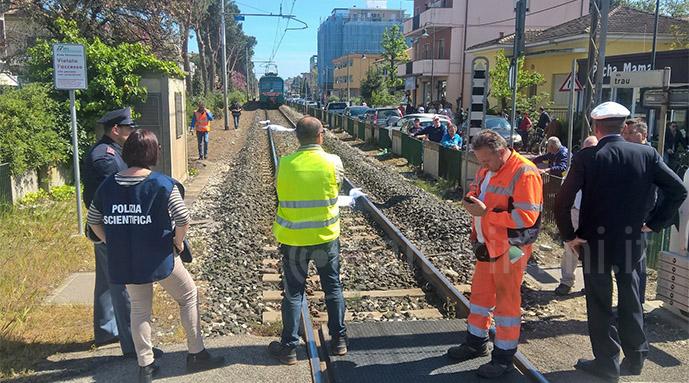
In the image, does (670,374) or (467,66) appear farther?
(467,66)

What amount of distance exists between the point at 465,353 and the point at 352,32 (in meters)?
147

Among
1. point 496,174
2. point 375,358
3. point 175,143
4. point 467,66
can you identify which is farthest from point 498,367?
point 467,66

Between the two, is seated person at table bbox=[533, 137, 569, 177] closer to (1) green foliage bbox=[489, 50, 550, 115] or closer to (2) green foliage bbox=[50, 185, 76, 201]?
(2) green foliage bbox=[50, 185, 76, 201]

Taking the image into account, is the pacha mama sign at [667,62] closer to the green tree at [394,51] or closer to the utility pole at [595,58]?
the utility pole at [595,58]

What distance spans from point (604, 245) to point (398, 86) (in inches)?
2440

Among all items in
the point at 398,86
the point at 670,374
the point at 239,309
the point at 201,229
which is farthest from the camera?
the point at 398,86

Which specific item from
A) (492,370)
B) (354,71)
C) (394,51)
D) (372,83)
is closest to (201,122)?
(492,370)

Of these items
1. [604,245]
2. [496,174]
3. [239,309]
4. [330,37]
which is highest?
[330,37]

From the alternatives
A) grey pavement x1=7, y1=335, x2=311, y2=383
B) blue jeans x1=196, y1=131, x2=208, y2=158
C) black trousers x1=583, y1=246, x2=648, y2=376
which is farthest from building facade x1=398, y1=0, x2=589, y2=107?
grey pavement x1=7, y1=335, x2=311, y2=383

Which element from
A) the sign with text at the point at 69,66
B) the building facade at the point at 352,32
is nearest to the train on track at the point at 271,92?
the sign with text at the point at 69,66

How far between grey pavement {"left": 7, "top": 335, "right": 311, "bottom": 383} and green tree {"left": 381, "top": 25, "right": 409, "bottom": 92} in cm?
6009

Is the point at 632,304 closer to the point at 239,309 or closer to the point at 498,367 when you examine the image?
the point at 498,367

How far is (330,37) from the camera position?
14900 cm

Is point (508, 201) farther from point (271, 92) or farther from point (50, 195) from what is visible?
point (271, 92)
